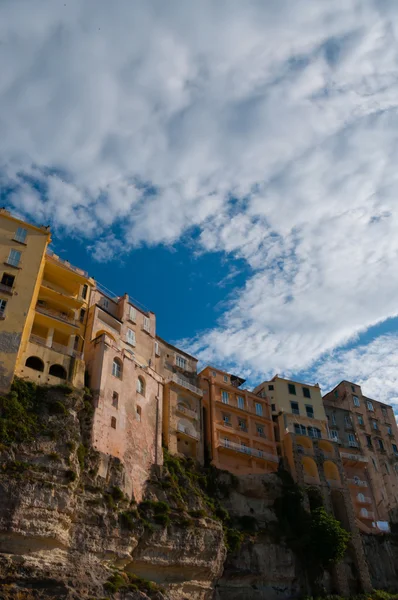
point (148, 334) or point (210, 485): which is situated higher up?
point (148, 334)

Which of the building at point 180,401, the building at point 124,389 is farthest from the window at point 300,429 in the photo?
the building at point 124,389

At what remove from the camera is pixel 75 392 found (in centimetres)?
4250

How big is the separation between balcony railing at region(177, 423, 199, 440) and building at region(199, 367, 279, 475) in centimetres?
253

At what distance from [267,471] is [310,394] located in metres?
15.4

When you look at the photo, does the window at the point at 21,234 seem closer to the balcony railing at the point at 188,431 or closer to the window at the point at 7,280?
the window at the point at 7,280

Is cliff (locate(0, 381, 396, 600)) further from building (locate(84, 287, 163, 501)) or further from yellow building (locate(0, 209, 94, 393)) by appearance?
yellow building (locate(0, 209, 94, 393))

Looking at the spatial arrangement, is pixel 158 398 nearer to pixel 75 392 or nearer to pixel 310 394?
pixel 75 392

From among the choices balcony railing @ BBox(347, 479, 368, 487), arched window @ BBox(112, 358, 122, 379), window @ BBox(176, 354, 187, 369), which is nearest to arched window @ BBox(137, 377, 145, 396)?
arched window @ BBox(112, 358, 122, 379)

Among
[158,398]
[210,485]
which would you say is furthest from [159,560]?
[158,398]

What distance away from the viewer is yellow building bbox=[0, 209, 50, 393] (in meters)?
41.2

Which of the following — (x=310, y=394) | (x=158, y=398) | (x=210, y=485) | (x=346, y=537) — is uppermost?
(x=310, y=394)

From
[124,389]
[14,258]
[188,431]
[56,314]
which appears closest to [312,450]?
[188,431]

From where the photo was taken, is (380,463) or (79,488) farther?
(380,463)

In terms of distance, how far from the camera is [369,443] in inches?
2869
